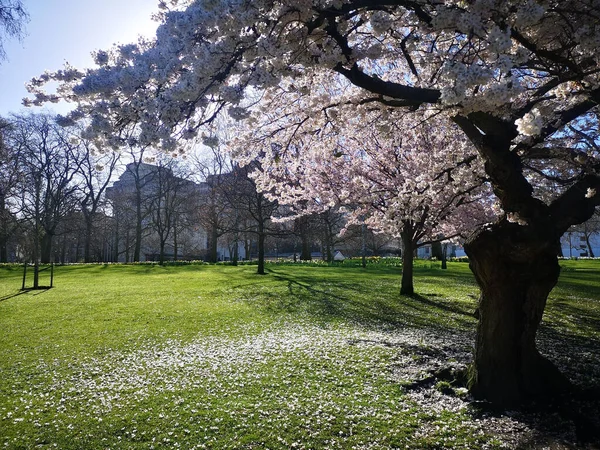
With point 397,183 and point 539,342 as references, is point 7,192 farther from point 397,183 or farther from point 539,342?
point 539,342

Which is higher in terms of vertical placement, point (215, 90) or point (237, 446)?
point (215, 90)

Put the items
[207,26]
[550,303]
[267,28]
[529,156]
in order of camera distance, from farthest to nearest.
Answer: [550,303] < [529,156] < [267,28] < [207,26]

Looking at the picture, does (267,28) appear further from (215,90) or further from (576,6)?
(576,6)

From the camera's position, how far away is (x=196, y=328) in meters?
10.7

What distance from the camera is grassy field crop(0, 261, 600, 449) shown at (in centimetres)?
455

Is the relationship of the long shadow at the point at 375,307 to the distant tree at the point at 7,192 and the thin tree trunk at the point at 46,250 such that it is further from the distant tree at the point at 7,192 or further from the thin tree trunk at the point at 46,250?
the thin tree trunk at the point at 46,250

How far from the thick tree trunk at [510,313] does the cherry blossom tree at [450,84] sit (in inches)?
0.6

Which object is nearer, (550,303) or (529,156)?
(529,156)

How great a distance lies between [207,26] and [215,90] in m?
0.72

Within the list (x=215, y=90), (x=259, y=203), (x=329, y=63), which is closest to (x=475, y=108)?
(x=329, y=63)

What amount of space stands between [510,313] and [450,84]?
130 inches

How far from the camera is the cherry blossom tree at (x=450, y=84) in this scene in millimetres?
4109

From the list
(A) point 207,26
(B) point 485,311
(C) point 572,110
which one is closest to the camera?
(A) point 207,26

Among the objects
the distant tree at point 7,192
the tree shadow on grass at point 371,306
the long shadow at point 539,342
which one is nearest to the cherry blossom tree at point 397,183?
the tree shadow on grass at point 371,306
